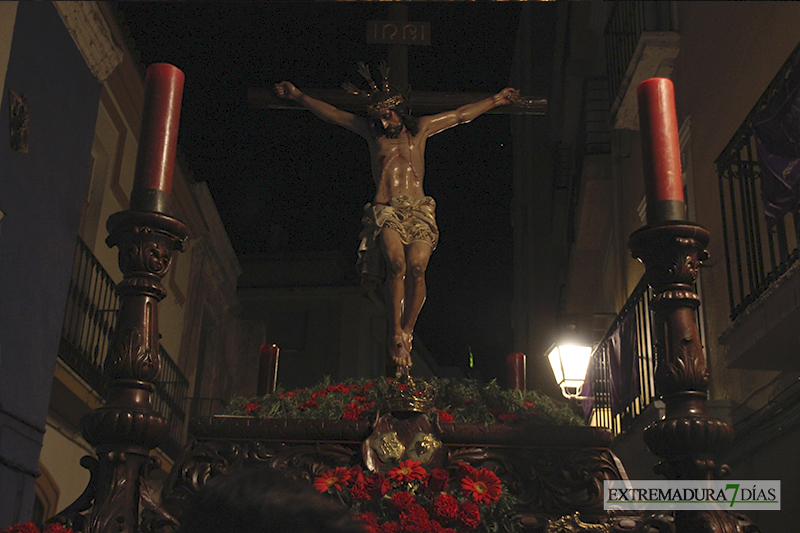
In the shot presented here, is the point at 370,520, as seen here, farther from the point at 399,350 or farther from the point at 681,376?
the point at 399,350

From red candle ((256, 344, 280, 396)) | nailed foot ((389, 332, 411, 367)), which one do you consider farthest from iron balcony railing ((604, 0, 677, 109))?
red candle ((256, 344, 280, 396))

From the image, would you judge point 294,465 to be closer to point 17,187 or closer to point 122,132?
point 17,187

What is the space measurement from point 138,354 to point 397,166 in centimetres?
302

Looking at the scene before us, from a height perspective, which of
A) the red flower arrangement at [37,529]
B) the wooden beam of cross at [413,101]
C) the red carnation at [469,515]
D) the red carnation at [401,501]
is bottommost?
the red flower arrangement at [37,529]

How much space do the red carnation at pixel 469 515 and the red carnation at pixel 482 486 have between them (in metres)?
0.05

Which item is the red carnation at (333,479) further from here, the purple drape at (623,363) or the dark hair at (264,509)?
the purple drape at (623,363)

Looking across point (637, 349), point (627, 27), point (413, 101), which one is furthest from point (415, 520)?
point (627, 27)

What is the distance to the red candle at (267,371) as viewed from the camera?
4.46m

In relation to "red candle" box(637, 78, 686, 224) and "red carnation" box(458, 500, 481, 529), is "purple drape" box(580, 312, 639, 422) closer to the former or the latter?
"red candle" box(637, 78, 686, 224)

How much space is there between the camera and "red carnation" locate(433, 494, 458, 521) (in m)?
2.31

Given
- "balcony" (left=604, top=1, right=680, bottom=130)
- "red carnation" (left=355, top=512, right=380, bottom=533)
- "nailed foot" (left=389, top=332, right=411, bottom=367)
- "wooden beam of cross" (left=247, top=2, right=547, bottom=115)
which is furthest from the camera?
"balcony" (left=604, top=1, right=680, bottom=130)

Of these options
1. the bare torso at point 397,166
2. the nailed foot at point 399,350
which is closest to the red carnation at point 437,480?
the nailed foot at point 399,350

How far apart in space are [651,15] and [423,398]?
601 centimetres

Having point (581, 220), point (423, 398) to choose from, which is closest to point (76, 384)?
point (581, 220)
